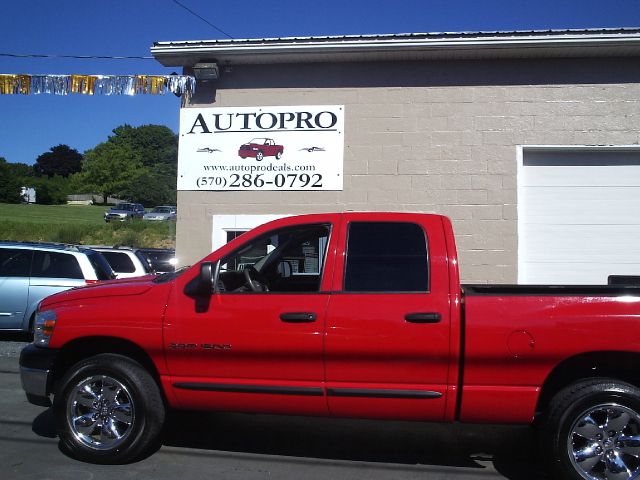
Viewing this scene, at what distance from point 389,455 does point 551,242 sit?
6400 mm

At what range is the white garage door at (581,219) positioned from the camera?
1051cm

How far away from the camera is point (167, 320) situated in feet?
16.0

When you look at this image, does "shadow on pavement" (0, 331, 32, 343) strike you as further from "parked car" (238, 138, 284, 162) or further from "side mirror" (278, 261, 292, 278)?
"side mirror" (278, 261, 292, 278)

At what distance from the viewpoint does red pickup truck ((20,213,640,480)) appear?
4.48 meters

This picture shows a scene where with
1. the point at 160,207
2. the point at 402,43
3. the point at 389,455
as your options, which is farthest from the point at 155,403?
the point at 160,207

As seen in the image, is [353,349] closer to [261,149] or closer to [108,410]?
[108,410]

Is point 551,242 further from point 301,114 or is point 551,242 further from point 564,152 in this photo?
point 301,114

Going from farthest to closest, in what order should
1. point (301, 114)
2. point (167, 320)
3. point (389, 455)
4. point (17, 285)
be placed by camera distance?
point (301, 114) < point (17, 285) < point (389, 455) < point (167, 320)

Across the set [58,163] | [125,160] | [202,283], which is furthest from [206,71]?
[58,163]

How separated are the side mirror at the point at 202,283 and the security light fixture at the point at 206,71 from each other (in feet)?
22.1

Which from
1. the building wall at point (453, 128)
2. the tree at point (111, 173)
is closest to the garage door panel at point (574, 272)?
the building wall at point (453, 128)

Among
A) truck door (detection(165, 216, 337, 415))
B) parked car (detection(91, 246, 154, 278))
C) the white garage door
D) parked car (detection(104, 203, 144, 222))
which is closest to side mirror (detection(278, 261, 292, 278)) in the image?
truck door (detection(165, 216, 337, 415))

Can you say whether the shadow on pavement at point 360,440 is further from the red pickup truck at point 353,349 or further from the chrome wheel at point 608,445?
the red pickup truck at point 353,349

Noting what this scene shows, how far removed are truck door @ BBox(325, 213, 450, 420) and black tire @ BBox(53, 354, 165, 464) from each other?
1.44 m
